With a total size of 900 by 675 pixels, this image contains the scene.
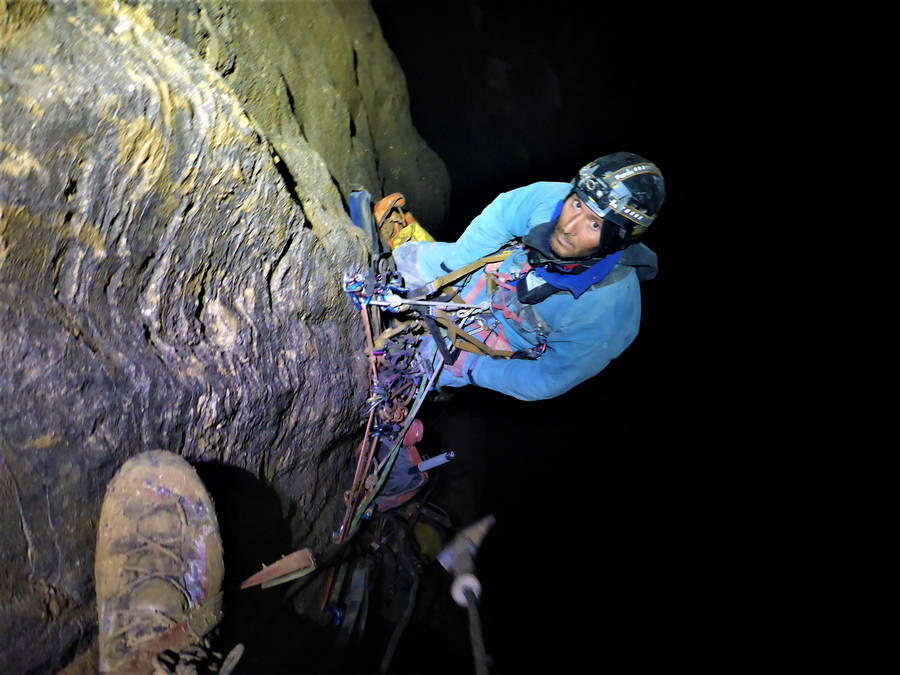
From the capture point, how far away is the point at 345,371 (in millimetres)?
3025

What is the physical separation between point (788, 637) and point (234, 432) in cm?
706

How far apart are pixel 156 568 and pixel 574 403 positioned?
720 cm

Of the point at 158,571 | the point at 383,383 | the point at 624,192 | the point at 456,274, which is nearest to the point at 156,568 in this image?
the point at 158,571

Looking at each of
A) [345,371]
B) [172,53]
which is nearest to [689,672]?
[345,371]

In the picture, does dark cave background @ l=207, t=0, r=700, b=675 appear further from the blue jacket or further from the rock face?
the rock face

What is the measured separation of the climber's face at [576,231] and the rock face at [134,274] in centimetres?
123

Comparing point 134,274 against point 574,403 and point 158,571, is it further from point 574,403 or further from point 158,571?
point 574,403

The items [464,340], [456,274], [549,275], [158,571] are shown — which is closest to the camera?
[158,571]

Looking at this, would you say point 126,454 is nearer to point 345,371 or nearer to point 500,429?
point 345,371

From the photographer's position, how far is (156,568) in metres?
1.75

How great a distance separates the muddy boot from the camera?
1666mm

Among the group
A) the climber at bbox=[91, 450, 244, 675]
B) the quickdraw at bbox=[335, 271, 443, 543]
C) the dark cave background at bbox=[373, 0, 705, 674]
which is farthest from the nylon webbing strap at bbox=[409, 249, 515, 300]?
the dark cave background at bbox=[373, 0, 705, 674]

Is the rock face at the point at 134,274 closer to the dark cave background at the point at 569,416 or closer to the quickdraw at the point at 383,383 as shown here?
the quickdraw at the point at 383,383

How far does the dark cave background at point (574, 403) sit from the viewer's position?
19.6 feet
